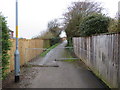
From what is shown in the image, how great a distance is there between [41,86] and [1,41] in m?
2.01

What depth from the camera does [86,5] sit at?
1506cm

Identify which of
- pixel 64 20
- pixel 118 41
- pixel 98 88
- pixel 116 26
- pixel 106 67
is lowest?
pixel 98 88

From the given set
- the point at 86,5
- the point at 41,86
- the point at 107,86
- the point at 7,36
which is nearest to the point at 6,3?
the point at 7,36

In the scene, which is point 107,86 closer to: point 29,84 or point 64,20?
point 29,84

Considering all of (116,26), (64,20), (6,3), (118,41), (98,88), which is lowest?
(98,88)

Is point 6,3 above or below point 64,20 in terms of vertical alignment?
below

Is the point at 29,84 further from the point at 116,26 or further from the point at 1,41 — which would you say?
the point at 116,26

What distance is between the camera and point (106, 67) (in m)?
3.96

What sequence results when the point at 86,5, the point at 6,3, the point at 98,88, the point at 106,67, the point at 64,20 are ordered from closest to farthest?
1. the point at 98,88
2. the point at 106,67
3. the point at 6,3
4. the point at 86,5
5. the point at 64,20

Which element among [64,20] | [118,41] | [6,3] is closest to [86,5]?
[64,20]

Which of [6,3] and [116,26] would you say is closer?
[116,26]

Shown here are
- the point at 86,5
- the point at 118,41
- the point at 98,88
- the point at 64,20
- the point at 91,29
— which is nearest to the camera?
the point at 118,41

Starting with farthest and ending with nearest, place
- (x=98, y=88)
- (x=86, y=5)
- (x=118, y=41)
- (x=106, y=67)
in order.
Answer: (x=86, y=5)
(x=106, y=67)
(x=98, y=88)
(x=118, y=41)

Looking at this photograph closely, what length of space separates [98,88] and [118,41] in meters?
1.67
